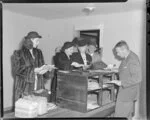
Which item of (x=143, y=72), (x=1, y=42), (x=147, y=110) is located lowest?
(x=147, y=110)

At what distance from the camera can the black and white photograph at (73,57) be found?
0.88m

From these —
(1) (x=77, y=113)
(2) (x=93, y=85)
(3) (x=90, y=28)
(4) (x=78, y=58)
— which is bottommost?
(1) (x=77, y=113)

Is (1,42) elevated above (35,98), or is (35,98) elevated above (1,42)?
(1,42)

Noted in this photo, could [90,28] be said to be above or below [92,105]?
above

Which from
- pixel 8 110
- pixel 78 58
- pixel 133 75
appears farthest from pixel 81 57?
pixel 8 110

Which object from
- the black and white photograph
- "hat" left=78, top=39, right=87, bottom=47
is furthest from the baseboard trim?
"hat" left=78, top=39, right=87, bottom=47

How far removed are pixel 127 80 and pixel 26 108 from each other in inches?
16.6

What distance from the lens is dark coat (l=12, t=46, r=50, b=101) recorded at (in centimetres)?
88

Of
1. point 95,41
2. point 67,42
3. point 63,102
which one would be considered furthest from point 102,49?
point 63,102

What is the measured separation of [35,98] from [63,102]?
0.38 feet

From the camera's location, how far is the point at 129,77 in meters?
0.89

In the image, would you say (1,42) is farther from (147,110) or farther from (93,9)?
(147,110)

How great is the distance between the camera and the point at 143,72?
2.97 ft

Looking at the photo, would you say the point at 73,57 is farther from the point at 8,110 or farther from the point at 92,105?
the point at 8,110
